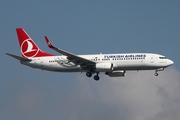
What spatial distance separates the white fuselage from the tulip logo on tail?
13.4ft

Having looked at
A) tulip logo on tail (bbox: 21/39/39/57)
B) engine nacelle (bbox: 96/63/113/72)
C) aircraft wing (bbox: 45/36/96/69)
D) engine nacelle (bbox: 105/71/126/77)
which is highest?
tulip logo on tail (bbox: 21/39/39/57)

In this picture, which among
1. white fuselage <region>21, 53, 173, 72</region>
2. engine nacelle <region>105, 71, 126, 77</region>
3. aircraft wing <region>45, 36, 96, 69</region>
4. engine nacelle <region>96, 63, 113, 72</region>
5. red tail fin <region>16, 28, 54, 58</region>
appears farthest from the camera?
red tail fin <region>16, 28, 54, 58</region>

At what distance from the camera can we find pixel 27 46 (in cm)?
9644

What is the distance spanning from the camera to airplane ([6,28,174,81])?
86.2m

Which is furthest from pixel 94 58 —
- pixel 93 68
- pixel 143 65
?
pixel 143 65

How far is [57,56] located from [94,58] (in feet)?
21.2

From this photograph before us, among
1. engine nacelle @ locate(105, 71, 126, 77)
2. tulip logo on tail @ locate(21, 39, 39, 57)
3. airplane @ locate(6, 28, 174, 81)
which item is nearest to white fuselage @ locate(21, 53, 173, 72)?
airplane @ locate(6, 28, 174, 81)

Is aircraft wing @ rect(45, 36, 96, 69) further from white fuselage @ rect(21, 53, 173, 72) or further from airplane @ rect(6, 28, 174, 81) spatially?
white fuselage @ rect(21, 53, 173, 72)

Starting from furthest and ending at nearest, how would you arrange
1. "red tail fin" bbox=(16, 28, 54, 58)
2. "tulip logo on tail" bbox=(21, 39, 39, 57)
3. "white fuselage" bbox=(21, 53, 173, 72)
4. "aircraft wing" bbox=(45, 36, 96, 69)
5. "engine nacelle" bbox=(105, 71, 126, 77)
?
"tulip logo on tail" bbox=(21, 39, 39, 57), "red tail fin" bbox=(16, 28, 54, 58), "engine nacelle" bbox=(105, 71, 126, 77), "aircraft wing" bbox=(45, 36, 96, 69), "white fuselage" bbox=(21, 53, 173, 72)

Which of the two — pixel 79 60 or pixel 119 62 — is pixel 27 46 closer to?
pixel 79 60

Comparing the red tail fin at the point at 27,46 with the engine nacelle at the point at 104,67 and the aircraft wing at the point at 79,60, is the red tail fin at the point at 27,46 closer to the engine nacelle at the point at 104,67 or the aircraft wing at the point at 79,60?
the aircraft wing at the point at 79,60

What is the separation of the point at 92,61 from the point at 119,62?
453 cm

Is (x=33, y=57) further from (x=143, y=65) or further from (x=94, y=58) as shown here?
(x=143, y=65)

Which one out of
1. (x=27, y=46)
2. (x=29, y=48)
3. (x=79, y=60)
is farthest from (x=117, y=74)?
(x=27, y=46)
